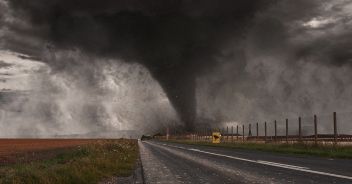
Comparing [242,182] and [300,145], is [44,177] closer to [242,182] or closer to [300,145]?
[242,182]

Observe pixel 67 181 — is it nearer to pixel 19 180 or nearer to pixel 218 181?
pixel 19 180

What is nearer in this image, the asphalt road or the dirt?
the asphalt road

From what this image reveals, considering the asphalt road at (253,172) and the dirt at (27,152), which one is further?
the dirt at (27,152)

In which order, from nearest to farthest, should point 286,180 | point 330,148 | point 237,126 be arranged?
point 286,180 → point 330,148 → point 237,126

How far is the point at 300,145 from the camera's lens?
37.3 metres

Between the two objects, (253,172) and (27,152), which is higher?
(253,172)

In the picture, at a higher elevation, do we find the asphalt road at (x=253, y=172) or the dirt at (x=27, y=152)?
the asphalt road at (x=253, y=172)

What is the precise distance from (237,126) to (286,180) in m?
58.2

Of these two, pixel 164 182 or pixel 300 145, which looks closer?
pixel 164 182

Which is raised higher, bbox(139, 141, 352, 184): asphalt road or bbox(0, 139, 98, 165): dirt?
bbox(139, 141, 352, 184): asphalt road

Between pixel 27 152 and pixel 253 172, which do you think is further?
pixel 27 152

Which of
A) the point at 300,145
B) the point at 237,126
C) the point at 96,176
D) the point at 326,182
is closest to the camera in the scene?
the point at 326,182

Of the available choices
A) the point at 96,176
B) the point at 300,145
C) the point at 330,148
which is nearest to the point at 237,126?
the point at 300,145

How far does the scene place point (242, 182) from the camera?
34.1 ft
